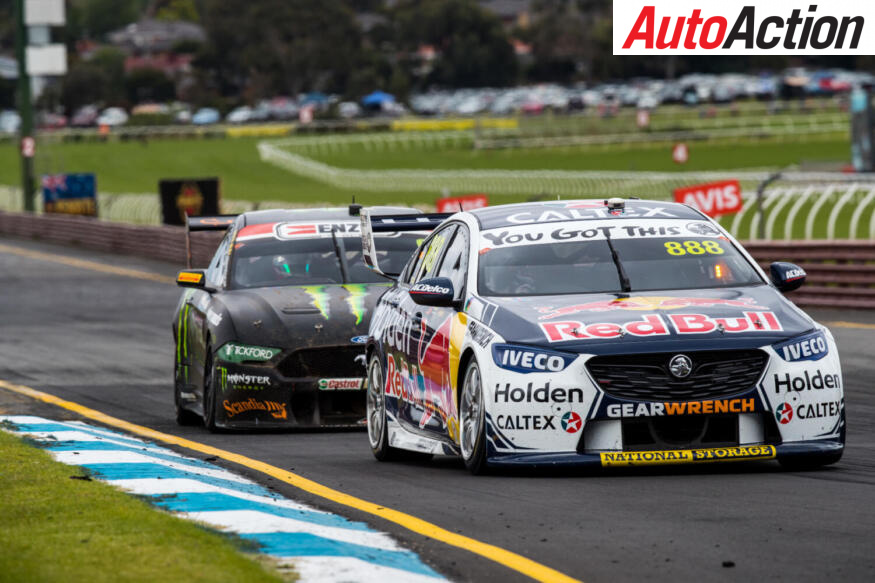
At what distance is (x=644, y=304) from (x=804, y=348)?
819 millimetres

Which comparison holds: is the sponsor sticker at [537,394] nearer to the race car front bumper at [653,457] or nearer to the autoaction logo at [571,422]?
the autoaction logo at [571,422]

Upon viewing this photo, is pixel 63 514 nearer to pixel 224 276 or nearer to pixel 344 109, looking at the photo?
pixel 224 276

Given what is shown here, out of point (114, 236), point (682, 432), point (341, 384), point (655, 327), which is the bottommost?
point (114, 236)

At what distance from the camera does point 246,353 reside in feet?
41.4

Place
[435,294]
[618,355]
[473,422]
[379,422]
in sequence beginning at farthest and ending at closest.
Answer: [379,422] < [435,294] < [473,422] < [618,355]

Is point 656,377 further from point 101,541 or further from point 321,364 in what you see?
point 321,364

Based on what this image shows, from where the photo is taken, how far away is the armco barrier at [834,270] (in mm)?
22438

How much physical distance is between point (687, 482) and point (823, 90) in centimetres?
9902

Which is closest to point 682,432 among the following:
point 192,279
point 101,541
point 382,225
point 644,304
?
point 644,304

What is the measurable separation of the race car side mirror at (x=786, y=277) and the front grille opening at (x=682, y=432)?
3.99 feet

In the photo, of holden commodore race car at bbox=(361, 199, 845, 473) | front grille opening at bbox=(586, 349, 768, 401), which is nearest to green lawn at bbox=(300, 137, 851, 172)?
holden commodore race car at bbox=(361, 199, 845, 473)

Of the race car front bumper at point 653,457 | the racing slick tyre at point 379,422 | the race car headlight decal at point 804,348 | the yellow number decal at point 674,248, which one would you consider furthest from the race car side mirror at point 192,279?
the race car headlight decal at point 804,348

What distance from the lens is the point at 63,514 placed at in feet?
24.3

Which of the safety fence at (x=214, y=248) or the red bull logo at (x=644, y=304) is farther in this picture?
the safety fence at (x=214, y=248)
